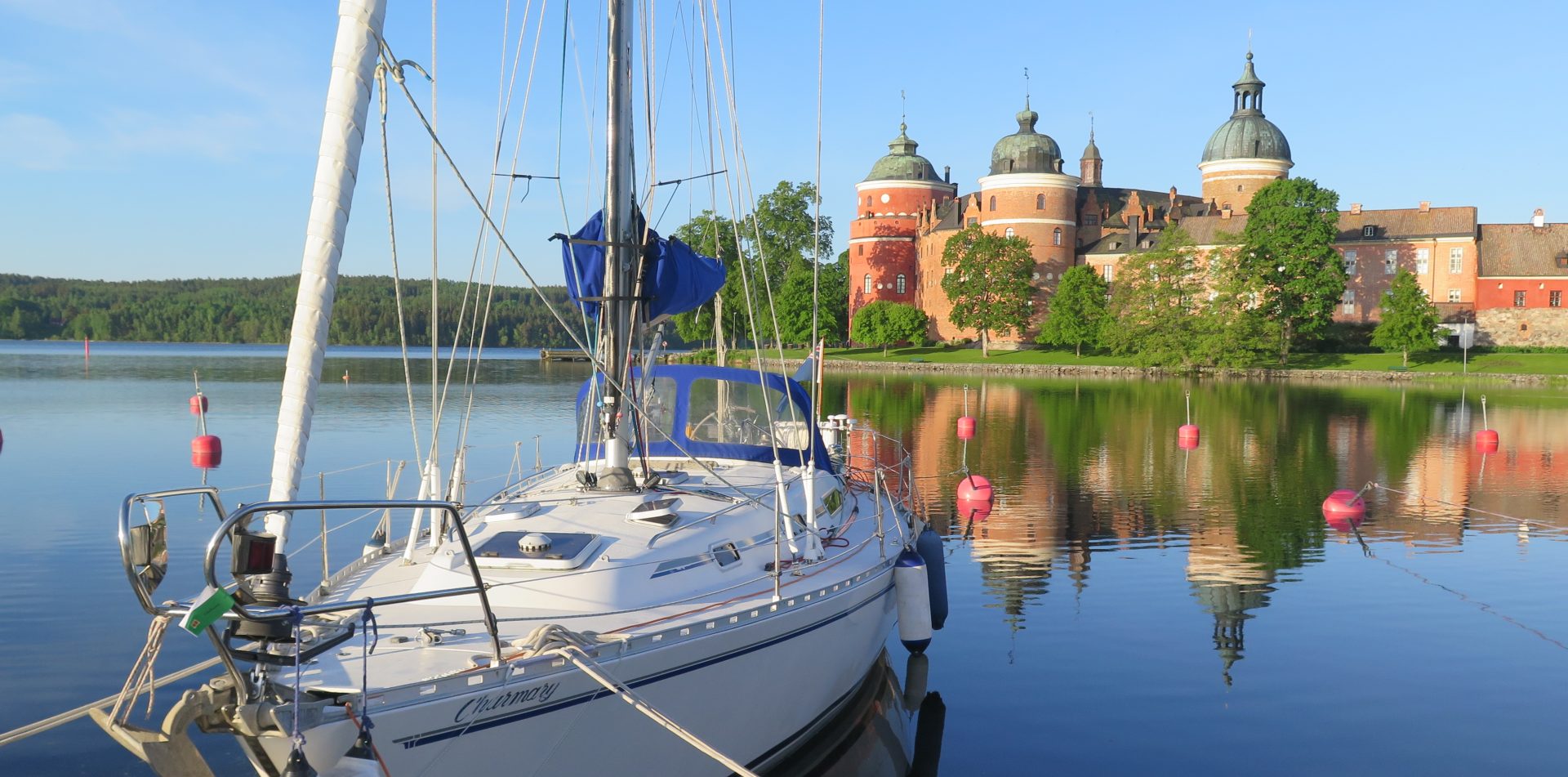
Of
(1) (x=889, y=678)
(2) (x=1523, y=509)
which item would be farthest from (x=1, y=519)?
(2) (x=1523, y=509)

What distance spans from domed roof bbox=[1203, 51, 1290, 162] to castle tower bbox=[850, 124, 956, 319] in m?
24.0

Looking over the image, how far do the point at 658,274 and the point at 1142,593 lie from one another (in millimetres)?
8177

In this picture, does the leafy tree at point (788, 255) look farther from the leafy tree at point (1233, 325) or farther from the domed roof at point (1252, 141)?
the domed roof at point (1252, 141)

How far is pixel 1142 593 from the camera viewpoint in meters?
13.9

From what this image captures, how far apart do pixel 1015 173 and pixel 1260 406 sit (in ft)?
160

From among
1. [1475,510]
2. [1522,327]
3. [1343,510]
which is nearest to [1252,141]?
[1522,327]

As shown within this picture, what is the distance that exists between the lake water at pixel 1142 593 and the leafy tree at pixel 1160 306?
Answer: 3392 cm

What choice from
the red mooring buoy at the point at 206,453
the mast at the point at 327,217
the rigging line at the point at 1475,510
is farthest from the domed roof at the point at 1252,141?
the mast at the point at 327,217

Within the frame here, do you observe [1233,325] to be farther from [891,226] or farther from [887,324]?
[891,226]

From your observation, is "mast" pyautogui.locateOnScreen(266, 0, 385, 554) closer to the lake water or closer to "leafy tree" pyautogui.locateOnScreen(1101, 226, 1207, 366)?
the lake water

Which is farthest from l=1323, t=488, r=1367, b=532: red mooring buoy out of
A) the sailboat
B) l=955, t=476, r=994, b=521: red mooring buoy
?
the sailboat

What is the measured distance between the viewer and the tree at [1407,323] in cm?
6638

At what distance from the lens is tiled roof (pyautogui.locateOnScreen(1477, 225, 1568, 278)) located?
253 feet

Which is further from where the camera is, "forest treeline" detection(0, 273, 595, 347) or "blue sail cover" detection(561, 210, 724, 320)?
"forest treeline" detection(0, 273, 595, 347)
